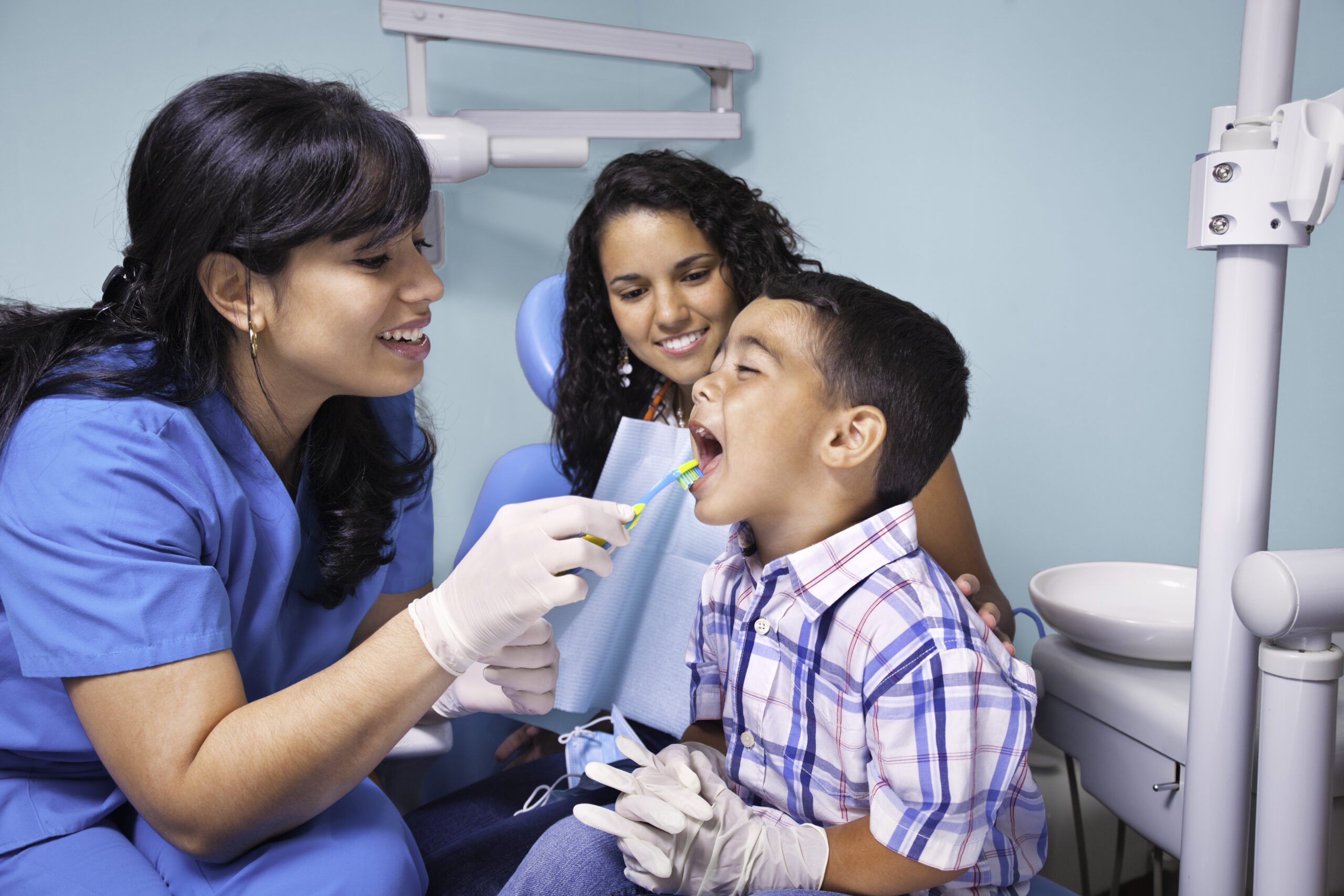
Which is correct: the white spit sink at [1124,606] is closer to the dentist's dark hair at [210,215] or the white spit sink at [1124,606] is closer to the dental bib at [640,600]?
the dental bib at [640,600]

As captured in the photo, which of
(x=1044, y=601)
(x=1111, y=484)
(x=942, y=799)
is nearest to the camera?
(x=942, y=799)

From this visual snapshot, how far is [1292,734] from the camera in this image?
0.75 m

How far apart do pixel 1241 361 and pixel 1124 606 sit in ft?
1.81

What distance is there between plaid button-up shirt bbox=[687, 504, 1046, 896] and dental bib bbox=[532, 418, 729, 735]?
0.32 m

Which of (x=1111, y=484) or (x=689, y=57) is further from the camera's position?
(x=689, y=57)

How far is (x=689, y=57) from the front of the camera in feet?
6.67

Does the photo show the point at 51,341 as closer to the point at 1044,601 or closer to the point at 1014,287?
the point at 1044,601

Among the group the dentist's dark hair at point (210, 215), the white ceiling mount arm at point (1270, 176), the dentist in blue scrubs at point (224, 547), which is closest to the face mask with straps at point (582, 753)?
the dentist in blue scrubs at point (224, 547)

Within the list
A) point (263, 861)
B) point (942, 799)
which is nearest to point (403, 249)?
point (263, 861)

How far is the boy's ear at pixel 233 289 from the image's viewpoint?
1016 millimetres

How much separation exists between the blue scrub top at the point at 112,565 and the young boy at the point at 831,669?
419mm

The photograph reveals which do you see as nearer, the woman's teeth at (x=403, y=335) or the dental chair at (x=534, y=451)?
the woman's teeth at (x=403, y=335)

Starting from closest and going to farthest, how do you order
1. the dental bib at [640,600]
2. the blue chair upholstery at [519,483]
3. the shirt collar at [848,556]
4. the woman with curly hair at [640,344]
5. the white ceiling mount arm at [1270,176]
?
the white ceiling mount arm at [1270,176] < the shirt collar at [848,556] < the woman with curly hair at [640,344] < the dental bib at [640,600] < the blue chair upholstery at [519,483]

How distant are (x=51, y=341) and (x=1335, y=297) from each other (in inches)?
64.8
